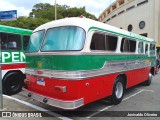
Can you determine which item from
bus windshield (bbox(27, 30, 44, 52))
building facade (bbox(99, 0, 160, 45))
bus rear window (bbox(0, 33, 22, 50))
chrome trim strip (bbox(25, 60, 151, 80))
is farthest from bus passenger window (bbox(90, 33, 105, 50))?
building facade (bbox(99, 0, 160, 45))

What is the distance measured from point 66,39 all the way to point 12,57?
151 inches

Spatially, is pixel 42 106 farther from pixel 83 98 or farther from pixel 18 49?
pixel 18 49

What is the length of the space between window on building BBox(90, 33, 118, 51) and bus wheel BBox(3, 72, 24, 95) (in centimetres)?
428

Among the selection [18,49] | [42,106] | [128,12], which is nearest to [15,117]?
[42,106]

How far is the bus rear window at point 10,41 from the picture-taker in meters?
7.90

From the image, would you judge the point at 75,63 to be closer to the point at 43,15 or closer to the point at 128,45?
the point at 128,45

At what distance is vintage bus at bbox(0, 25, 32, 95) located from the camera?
7.86 meters

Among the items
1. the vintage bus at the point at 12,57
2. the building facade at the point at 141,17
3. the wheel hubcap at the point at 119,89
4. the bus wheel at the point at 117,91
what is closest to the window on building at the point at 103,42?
the bus wheel at the point at 117,91

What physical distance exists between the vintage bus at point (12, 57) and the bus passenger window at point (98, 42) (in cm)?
401

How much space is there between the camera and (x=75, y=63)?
4.85 m

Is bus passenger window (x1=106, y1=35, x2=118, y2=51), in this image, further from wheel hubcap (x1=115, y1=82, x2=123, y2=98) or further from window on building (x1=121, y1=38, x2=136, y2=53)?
wheel hubcap (x1=115, y1=82, x2=123, y2=98)

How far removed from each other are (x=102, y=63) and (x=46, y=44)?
→ 170 centimetres

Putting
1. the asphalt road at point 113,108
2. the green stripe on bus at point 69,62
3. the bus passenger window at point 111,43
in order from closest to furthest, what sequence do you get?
1. the green stripe on bus at point 69,62
2. the asphalt road at point 113,108
3. the bus passenger window at point 111,43

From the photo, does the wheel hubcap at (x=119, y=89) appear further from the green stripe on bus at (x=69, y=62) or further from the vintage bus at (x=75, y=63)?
the green stripe on bus at (x=69, y=62)
